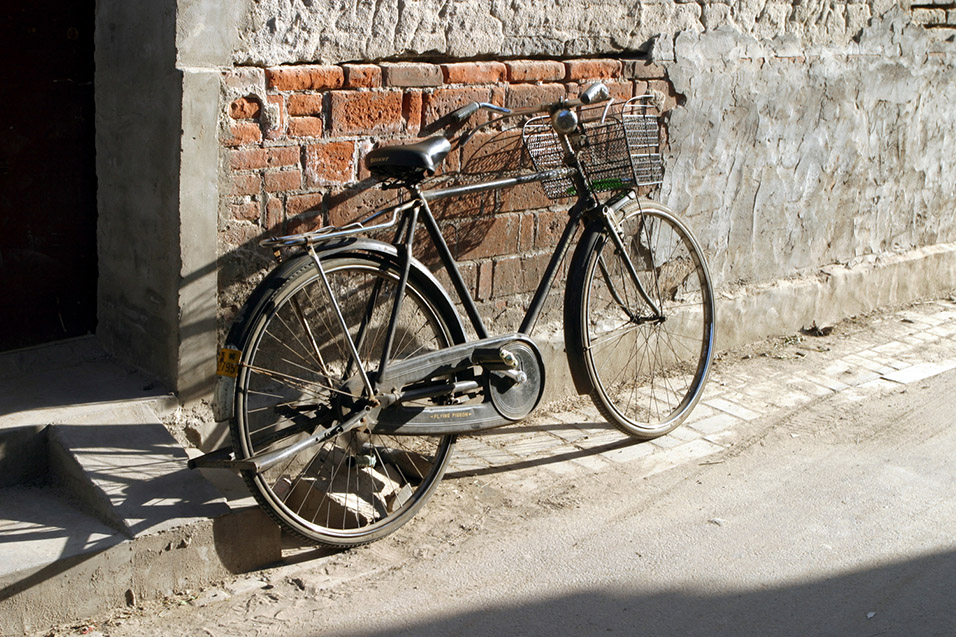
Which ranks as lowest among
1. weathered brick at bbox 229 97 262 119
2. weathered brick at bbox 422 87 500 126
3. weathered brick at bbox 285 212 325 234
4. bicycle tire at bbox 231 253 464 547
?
bicycle tire at bbox 231 253 464 547

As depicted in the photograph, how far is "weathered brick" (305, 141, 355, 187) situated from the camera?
3.75 meters

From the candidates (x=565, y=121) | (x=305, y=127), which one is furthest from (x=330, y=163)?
(x=565, y=121)

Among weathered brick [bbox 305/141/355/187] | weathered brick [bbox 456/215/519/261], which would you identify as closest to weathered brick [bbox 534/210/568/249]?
weathered brick [bbox 456/215/519/261]

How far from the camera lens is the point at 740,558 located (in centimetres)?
337

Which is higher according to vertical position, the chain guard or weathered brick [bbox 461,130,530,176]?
weathered brick [bbox 461,130,530,176]

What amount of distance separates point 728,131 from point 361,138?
231cm

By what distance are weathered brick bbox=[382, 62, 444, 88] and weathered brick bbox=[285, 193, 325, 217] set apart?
54 cm

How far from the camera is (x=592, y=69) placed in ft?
15.2

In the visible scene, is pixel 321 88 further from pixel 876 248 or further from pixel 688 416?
pixel 876 248

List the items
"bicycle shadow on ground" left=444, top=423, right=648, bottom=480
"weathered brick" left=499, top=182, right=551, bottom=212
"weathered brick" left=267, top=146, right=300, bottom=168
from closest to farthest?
"weathered brick" left=267, top=146, right=300, bottom=168, "bicycle shadow on ground" left=444, top=423, right=648, bottom=480, "weathered brick" left=499, top=182, right=551, bottom=212

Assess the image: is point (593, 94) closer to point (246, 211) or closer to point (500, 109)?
point (500, 109)

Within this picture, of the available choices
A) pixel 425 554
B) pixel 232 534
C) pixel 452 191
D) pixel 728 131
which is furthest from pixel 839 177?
pixel 232 534

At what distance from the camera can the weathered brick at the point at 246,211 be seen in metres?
3.58

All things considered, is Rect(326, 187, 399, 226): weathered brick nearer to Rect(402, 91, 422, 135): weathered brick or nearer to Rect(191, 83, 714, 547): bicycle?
Rect(191, 83, 714, 547): bicycle
